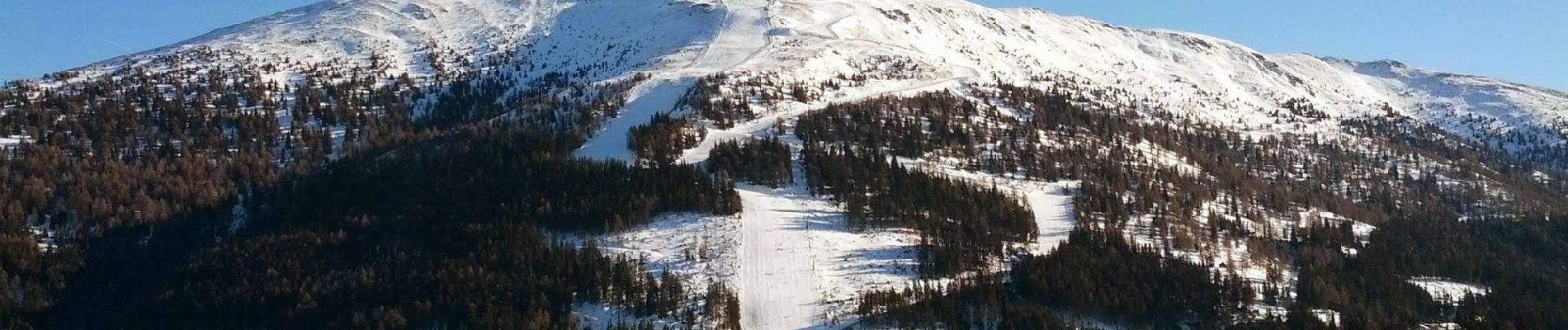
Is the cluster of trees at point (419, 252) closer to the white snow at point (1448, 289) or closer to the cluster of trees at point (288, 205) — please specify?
the cluster of trees at point (288, 205)

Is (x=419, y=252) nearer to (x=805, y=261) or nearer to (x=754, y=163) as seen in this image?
(x=805, y=261)

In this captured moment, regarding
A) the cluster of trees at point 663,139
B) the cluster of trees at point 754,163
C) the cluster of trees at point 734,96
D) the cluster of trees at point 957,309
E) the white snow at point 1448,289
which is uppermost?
the cluster of trees at point 734,96

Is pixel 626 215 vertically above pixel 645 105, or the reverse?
pixel 645 105

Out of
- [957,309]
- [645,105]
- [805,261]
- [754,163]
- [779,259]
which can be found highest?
[645,105]

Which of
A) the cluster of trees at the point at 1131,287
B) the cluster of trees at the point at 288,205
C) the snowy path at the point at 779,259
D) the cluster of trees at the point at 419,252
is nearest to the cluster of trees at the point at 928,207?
the snowy path at the point at 779,259

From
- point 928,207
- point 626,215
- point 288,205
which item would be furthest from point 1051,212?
point 288,205

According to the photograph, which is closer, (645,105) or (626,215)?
(626,215)

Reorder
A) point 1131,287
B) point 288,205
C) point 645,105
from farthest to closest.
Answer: point 645,105 → point 288,205 → point 1131,287
